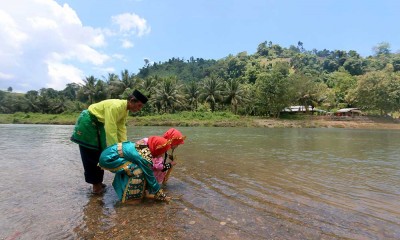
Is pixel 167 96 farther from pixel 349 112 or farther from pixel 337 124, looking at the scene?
pixel 349 112

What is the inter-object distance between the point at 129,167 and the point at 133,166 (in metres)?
0.06

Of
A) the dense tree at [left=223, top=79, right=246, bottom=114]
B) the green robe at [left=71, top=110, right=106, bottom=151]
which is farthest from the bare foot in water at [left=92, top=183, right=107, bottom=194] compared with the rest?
the dense tree at [left=223, top=79, right=246, bottom=114]

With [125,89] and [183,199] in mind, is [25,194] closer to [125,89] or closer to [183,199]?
[183,199]

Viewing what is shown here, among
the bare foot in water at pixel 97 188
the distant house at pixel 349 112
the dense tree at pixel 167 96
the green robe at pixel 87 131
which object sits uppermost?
the dense tree at pixel 167 96

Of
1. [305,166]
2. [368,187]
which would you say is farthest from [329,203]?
[305,166]

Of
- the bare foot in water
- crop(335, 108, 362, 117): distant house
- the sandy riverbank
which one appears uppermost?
the bare foot in water

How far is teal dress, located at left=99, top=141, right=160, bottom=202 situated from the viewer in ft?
14.7

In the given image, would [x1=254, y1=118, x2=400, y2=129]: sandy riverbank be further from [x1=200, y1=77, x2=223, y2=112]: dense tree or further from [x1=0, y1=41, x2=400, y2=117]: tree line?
[x1=200, y1=77, x2=223, y2=112]: dense tree

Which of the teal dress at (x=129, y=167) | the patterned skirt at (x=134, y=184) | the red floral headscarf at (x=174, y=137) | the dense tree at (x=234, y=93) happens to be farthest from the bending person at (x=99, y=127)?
the dense tree at (x=234, y=93)

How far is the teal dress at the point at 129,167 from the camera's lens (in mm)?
4488

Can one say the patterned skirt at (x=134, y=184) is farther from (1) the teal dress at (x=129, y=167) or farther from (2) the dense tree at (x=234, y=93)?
(2) the dense tree at (x=234, y=93)

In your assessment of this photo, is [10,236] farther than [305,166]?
No

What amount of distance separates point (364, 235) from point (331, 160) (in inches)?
268

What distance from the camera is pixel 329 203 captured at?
4.87 metres
